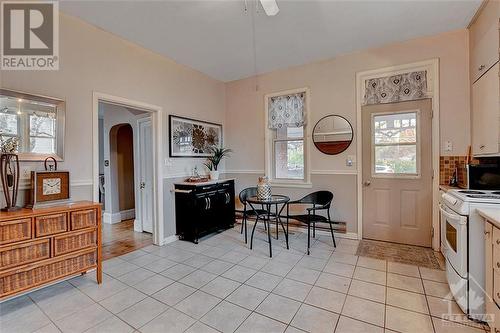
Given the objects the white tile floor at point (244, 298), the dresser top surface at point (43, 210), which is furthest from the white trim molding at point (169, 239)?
the dresser top surface at point (43, 210)

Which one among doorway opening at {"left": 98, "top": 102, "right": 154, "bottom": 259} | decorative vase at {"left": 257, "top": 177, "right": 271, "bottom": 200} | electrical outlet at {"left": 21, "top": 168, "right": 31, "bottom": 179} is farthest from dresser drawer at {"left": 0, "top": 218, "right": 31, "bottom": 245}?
decorative vase at {"left": 257, "top": 177, "right": 271, "bottom": 200}

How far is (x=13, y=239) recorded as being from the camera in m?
1.97

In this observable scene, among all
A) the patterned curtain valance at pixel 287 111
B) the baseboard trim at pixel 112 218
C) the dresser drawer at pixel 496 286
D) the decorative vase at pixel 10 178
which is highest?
the patterned curtain valance at pixel 287 111

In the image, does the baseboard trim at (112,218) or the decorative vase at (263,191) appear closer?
the decorative vase at (263,191)

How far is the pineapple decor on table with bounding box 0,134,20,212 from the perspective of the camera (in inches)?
83.7

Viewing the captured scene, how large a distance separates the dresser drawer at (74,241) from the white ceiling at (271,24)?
7.74 feet

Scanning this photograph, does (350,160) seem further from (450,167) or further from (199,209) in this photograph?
(199,209)

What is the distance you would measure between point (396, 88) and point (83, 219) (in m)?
4.24

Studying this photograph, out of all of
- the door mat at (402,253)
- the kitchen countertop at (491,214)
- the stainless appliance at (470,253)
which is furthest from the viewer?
the door mat at (402,253)

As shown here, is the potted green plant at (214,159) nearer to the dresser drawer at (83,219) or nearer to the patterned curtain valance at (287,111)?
the patterned curtain valance at (287,111)

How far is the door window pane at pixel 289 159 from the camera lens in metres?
4.30

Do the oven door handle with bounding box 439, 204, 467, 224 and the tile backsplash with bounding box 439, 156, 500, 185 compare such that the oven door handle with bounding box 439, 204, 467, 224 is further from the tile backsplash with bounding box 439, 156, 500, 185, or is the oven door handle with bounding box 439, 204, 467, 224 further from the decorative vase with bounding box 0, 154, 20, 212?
Answer: the decorative vase with bounding box 0, 154, 20, 212

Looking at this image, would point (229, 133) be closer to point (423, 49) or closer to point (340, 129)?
point (340, 129)

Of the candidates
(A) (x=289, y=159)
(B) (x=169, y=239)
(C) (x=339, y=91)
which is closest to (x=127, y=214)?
(B) (x=169, y=239)
